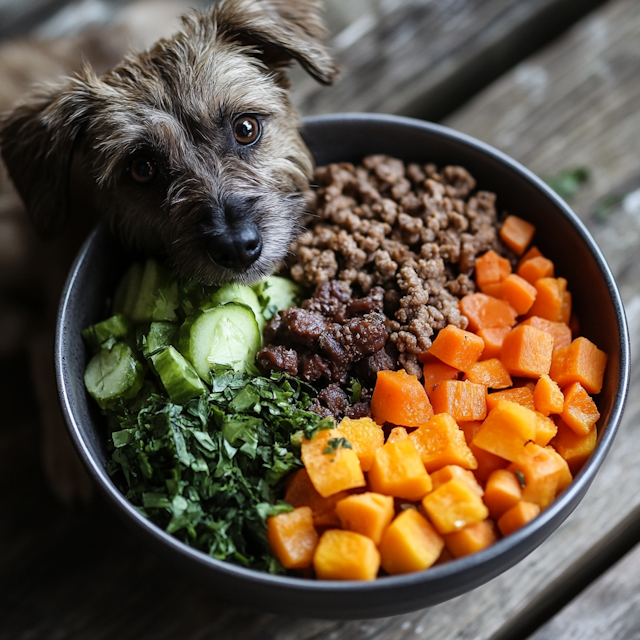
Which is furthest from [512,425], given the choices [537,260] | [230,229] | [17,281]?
[17,281]

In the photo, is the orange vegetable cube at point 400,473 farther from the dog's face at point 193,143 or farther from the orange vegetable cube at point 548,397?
the dog's face at point 193,143

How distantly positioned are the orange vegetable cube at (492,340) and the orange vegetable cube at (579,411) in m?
0.19

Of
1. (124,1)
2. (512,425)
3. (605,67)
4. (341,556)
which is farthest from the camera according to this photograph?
(124,1)

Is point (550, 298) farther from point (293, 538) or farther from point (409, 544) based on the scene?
point (293, 538)

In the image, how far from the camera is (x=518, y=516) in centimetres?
117

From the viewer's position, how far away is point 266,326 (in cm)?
151

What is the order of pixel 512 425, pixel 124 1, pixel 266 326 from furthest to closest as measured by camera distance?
pixel 124 1, pixel 266 326, pixel 512 425

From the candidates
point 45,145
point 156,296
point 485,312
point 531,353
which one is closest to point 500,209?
point 485,312

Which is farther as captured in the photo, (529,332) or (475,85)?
(475,85)

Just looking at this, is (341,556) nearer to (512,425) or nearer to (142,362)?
(512,425)

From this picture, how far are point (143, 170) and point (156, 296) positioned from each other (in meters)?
0.31

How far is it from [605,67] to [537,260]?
89 centimetres

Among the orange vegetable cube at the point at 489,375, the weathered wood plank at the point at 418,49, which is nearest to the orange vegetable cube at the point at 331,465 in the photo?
the orange vegetable cube at the point at 489,375

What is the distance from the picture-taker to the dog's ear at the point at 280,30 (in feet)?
5.08
